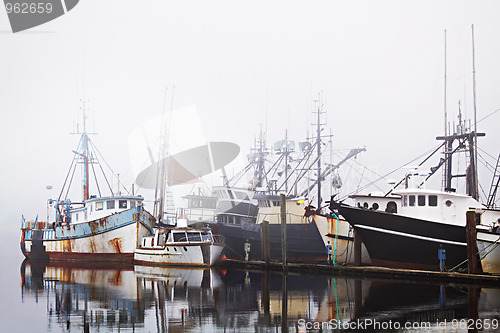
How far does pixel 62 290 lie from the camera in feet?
78.7

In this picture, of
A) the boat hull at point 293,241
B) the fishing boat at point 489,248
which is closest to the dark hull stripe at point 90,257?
the boat hull at point 293,241

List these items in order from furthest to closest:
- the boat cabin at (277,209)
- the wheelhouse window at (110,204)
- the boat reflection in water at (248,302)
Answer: the wheelhouse window at (110,204) → the boat cabin at (277,209) → the boat reflection in water at (248,302)

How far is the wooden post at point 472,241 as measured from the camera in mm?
21781

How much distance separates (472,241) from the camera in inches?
859

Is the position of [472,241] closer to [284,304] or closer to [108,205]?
[284,304]

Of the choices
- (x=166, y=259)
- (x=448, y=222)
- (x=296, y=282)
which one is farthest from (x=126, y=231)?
(x=448, y=222)

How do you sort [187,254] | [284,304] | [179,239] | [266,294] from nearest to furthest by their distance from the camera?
[284,304], [266,294], [187,254], [179,239]

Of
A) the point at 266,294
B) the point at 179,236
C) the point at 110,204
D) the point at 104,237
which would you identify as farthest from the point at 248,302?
the point at 110,204

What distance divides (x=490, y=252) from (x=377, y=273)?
474 centimetres

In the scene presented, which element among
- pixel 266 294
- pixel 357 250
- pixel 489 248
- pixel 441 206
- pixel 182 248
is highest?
pixel 441 206

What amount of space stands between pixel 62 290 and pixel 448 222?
1746cm

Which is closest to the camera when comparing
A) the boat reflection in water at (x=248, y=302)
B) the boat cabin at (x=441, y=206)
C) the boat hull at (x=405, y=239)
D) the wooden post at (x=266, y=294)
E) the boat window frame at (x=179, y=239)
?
the boat reflection in water at (x=248, y=302)

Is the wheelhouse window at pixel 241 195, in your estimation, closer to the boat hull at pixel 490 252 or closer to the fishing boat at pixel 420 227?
the fishing boat at pixel 420 227

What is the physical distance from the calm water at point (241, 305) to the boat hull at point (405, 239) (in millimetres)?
2891
